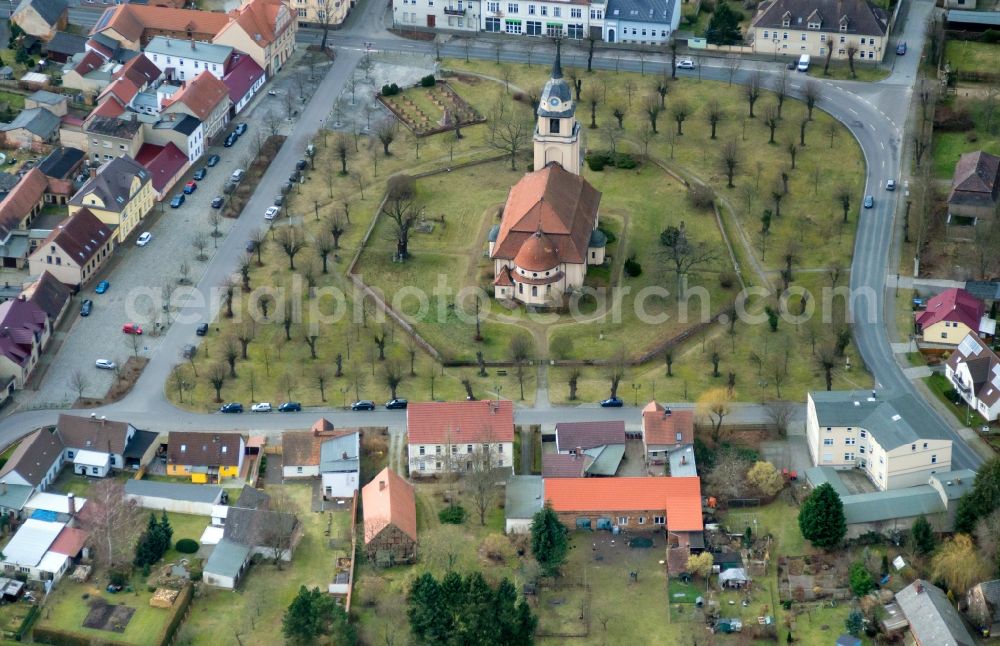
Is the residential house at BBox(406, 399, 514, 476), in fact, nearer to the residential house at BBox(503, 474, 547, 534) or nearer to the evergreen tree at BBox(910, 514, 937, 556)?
the residential house at BBox(503, 474, 547, 534)

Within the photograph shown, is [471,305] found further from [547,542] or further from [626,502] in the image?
[547,542]

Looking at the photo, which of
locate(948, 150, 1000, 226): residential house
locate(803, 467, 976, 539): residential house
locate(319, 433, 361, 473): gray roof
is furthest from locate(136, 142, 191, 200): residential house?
locate(803, 467, 976, 539): residential house

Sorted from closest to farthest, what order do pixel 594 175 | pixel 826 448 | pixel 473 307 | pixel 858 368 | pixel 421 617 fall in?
pixel 421 617 → pixel 826 448 → pixel 858 368 → pixel 473 307 → pixel 594 175

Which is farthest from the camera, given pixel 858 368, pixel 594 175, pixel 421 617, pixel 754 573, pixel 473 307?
pixel 594 175

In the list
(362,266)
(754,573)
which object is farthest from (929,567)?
(362,266)

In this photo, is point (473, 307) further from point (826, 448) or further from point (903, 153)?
point (903, 153)

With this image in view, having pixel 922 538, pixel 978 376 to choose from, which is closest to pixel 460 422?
pixel 922 538
